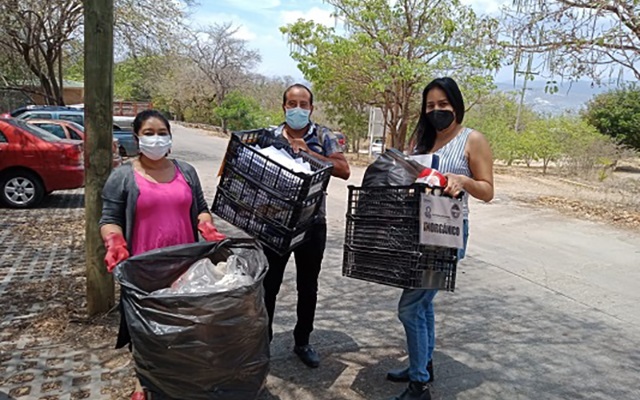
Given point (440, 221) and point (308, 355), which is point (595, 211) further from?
point (440, 221)

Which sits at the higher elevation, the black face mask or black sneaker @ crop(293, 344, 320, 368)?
the black face mask

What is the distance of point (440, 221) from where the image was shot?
2.55 meters

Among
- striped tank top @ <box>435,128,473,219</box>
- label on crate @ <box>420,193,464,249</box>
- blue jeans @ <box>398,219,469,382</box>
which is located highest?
striped tank top @ <box>435,128,473,219</box>

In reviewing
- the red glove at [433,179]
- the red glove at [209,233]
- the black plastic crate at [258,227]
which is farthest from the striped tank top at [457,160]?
the red glove at [209,233]

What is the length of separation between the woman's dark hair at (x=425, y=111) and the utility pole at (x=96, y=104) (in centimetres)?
226

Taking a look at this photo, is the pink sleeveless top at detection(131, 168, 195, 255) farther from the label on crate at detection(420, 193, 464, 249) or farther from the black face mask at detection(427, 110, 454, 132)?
the black face mask at detection(427, 110, 454, 132)

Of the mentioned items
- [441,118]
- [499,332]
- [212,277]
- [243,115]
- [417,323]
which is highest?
[243,115]

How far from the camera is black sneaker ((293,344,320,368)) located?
344 centimetres

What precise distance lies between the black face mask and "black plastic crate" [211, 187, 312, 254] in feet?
3.19

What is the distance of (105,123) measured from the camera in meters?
3.68

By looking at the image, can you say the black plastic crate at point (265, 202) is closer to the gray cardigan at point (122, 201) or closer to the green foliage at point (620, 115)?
the gray cardigan at point (122, 201)

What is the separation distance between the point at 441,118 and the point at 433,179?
1.59 feet

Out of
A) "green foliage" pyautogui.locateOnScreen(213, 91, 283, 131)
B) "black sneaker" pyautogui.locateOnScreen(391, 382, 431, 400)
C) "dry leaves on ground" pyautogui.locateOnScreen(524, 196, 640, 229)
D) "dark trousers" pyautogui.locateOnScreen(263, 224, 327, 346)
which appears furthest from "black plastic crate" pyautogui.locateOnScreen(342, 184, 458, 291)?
"green foliage" pyautogui.locateOnScreen(213, 91, 283, 131)

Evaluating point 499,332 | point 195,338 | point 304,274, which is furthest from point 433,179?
point 499,332
